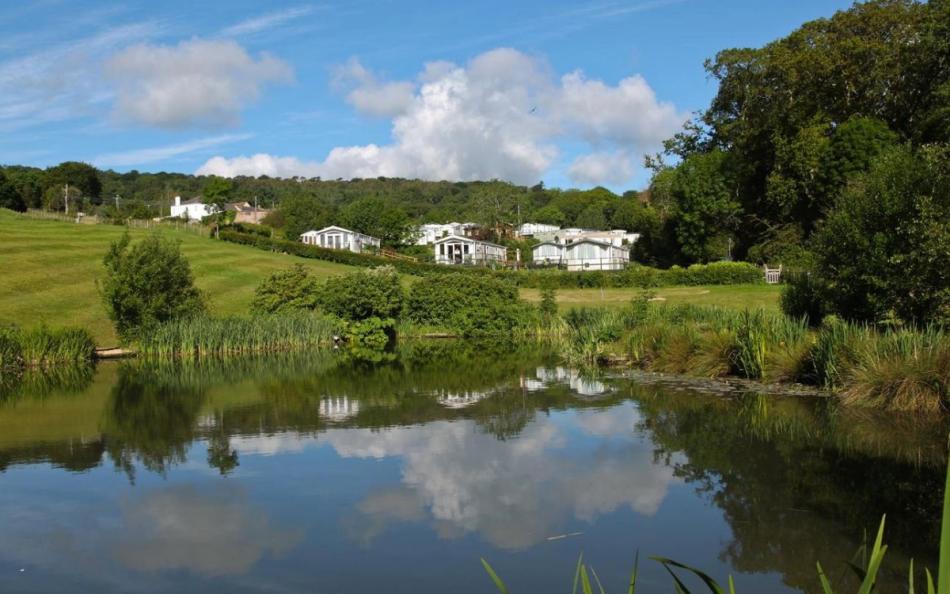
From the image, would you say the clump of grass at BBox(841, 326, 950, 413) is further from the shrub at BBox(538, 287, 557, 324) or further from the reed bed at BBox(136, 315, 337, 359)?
the reed bed at BBox(136, 315, 337, 359)

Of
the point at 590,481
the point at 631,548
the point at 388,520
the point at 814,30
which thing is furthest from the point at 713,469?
the point at 814,30

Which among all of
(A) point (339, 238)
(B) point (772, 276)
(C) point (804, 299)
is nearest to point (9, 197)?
(A) point (339, 238)

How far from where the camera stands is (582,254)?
81688mm

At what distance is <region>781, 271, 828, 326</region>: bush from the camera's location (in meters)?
22.0

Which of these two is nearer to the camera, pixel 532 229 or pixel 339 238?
pixel 339 238

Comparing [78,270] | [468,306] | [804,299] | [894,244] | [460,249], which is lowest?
[468,306]

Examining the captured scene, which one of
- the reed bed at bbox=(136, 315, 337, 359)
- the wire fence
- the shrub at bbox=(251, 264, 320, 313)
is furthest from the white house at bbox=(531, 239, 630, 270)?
the reed bed at bbox=(136, 315, 337, 359)

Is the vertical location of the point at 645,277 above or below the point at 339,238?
below

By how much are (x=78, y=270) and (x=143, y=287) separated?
16.4 metres

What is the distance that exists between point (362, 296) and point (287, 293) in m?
3.67

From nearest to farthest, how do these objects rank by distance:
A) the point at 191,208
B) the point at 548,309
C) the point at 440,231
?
the point at 548,309, the point at 440,231, the point at 191,208

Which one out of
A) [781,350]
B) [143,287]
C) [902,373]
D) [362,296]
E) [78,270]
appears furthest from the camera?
[78,270]

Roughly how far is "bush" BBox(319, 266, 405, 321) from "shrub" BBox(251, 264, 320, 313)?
0.67m

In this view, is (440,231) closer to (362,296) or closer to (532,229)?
(532,229)
